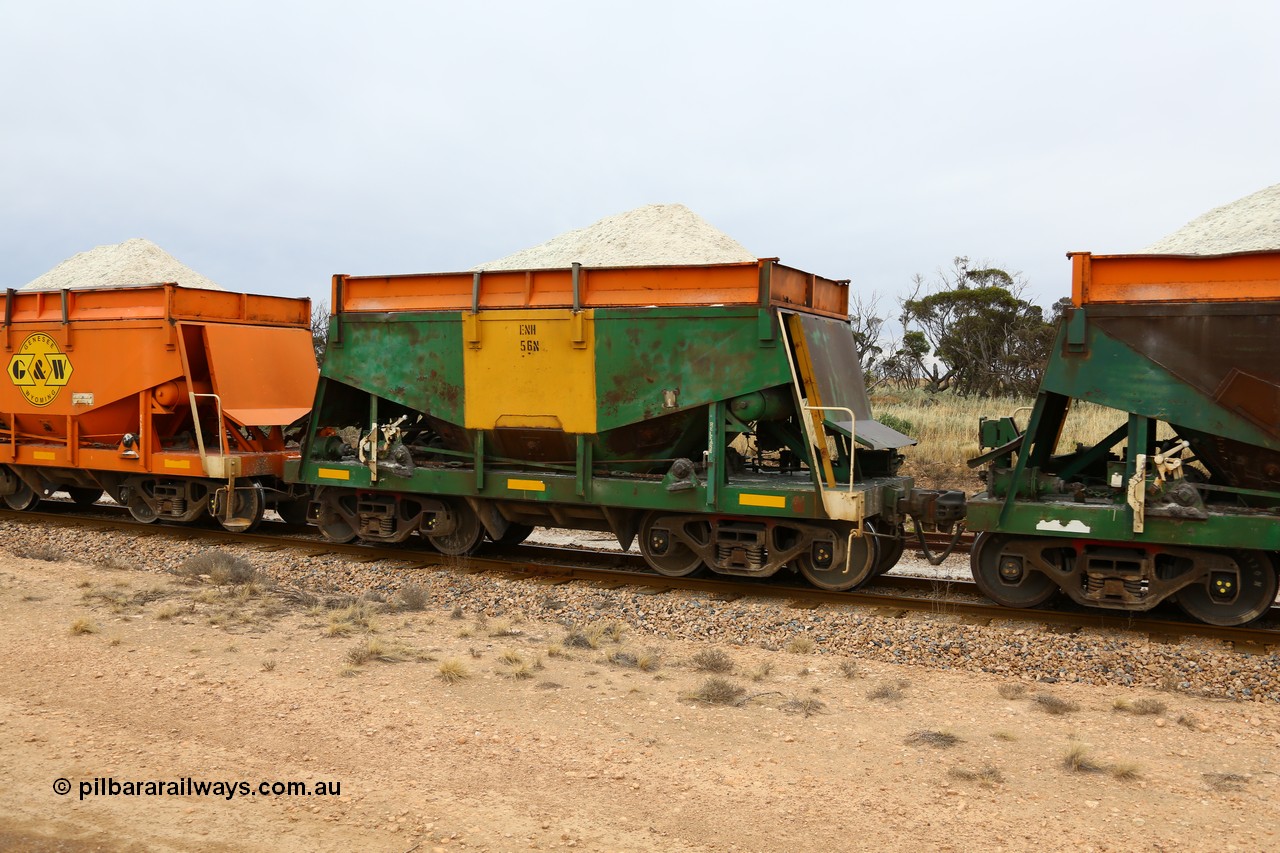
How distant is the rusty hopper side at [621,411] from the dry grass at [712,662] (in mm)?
2199

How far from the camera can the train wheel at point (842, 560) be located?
9094mm

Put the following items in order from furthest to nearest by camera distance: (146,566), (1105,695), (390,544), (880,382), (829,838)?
(880,382) → (390,544) → (146,566) → (1105,695) → (829,838)

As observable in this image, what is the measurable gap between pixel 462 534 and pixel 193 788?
635 centimetres

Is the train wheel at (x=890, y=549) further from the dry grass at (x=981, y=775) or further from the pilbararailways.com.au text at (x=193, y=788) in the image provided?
the pilbararailways.com.au text at (x=193, y=788)

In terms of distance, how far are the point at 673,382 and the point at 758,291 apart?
3.88ft

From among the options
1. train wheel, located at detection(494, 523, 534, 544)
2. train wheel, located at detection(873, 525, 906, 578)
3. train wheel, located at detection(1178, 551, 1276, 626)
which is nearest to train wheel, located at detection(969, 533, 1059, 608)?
train wheel, located at detection(873, 525, 906, 578)

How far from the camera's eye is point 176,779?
4.82 meters

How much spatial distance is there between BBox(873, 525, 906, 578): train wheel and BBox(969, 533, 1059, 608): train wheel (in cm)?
81

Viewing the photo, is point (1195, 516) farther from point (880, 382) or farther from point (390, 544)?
point (880, 382)

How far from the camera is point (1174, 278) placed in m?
7.86

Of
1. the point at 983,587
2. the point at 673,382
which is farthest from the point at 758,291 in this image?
the point at 983,587

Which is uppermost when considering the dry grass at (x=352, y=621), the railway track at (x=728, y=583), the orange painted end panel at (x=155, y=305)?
the orange painted end panel at (x=155, y=305)

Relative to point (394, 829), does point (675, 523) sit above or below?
above

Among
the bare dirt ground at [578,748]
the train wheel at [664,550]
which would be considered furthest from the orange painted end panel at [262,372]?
the train wheel at [664,550]
